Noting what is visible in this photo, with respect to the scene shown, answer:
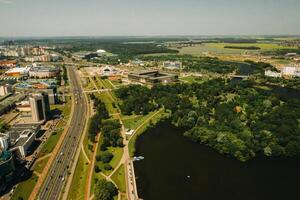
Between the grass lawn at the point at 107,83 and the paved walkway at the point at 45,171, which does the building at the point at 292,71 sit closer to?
the grass lawn at the point at 107,83

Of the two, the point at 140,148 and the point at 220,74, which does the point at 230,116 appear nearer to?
the point at 140,148

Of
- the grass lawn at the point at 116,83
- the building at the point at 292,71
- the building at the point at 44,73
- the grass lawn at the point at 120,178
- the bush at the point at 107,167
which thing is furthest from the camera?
the building at the point at 44,73

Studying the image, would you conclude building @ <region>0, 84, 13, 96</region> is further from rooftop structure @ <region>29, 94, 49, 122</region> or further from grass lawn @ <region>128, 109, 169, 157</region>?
grass lawn @ <region>128, 109, 169, 157</region>

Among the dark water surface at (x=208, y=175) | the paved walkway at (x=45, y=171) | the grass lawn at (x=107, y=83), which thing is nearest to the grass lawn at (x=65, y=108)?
the paved walkway at (x=45, y=171)

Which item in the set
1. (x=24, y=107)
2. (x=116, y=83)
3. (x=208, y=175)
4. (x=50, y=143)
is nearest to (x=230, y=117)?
(x=208, y=175)

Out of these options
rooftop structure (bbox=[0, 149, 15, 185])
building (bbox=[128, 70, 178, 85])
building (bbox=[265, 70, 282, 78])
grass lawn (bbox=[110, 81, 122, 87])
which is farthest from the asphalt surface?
building (bbox=[265, 70, 282, 78])

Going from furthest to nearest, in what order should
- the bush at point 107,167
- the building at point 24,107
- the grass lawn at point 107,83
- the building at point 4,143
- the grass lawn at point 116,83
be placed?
the grass lawn at point 116,83 → the grass lawn at point 107,83 → the building at point 24,107 → the building at point 4,143 → the bush at point 107,167

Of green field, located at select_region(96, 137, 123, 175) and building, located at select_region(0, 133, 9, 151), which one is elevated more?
building, located at select_region(0, 133, 9, 151)
